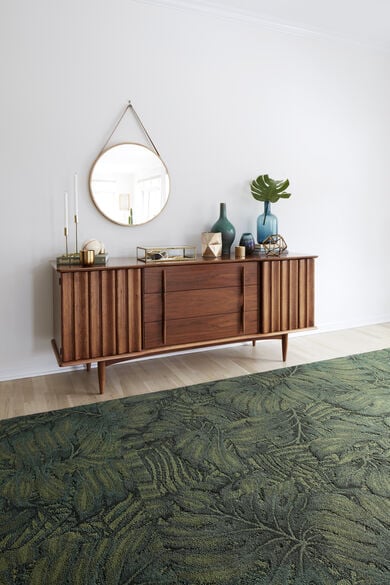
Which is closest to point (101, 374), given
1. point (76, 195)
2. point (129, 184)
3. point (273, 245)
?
point (76, 195)

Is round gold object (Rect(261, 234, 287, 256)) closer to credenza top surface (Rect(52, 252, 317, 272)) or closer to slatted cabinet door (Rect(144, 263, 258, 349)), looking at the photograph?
credenza top surface (Rect(52, 252, 317, 272))

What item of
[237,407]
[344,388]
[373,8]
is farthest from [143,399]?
[373,8]

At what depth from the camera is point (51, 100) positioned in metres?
2.93

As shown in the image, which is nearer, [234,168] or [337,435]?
[337,435]

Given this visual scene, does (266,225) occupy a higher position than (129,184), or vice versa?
(129,184)

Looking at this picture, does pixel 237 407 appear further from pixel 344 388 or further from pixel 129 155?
pixel 129 155

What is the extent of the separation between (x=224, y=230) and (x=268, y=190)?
1.55ft

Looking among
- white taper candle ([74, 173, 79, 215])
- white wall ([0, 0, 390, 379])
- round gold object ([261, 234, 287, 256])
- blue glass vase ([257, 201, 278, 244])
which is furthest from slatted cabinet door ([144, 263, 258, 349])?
white taper candle ([74, 173, 79, 215])

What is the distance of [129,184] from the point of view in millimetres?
3201

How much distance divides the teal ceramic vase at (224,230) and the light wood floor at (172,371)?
800mm

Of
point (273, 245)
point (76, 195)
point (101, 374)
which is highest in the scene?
point (76, 195)

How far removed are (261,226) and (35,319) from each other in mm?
1741

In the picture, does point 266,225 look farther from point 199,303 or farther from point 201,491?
point 201,491

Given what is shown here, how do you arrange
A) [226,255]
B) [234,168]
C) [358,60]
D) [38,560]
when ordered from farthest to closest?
[358,60] < [234,168] < [226,255] < [38,560]
